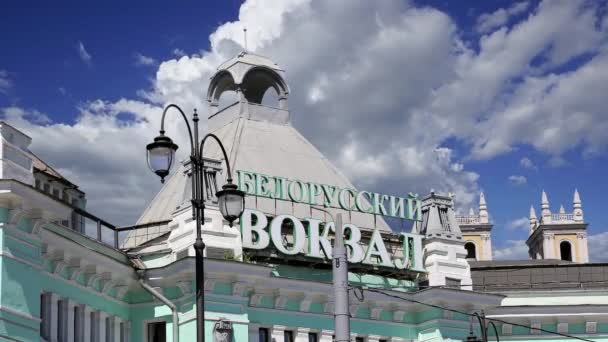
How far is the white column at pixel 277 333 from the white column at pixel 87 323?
22.3 ft

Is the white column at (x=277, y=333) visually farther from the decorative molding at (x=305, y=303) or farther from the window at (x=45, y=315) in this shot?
the window at (x=45, y=315)

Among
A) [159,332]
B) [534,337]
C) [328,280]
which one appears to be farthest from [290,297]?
[534,337]

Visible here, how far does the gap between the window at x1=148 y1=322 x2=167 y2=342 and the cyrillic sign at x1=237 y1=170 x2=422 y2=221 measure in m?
5.75

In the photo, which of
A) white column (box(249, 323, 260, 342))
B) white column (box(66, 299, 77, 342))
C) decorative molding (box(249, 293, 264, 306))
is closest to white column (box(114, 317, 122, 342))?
white column (box(66, 299, 77, 342))

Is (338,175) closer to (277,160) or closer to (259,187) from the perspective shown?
(277,160)

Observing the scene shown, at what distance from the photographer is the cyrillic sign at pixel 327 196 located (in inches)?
1565

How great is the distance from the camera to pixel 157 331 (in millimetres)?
36969

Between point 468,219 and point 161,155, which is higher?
point 468,219

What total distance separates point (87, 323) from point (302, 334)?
8473 mm

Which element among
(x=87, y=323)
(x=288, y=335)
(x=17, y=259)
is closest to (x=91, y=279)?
(x=87, y=323)

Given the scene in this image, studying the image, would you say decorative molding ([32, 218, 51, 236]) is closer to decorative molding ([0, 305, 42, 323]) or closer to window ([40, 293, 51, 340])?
decorative molding ([0, 305, 42, 323])

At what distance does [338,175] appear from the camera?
47.8 meters

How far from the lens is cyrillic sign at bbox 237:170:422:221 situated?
39750mm

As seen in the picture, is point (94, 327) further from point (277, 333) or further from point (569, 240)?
point (569, 240)
